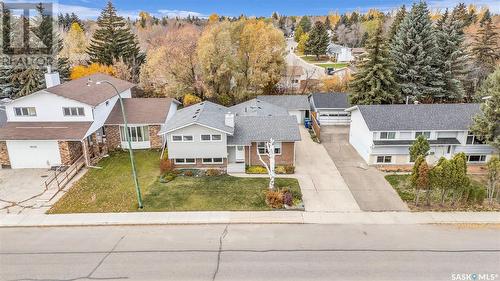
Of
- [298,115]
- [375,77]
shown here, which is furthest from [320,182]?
[298,115]

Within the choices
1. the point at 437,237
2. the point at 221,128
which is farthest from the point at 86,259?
the point at 437,237

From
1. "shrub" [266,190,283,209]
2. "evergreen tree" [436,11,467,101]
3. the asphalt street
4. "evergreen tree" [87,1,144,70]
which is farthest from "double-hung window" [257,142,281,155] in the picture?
"evergreen tree" [87,1,144,70]

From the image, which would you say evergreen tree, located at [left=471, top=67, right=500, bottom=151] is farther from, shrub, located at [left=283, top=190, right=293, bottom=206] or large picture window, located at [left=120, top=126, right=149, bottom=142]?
large picture window, located at [left=120, top=126, right=149, bottom=142]

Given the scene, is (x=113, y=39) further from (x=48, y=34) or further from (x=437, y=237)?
(x=437, y=237)

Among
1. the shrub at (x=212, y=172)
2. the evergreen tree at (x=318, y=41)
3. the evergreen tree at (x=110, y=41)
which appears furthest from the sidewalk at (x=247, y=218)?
the evergreen tree at (x=318, y=41)

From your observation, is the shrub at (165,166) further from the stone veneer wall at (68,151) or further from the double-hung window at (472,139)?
the double-hung window at (472,139)

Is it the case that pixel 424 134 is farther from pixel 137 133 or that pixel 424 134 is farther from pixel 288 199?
pixel 137 133

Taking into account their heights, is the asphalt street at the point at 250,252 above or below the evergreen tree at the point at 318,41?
below
